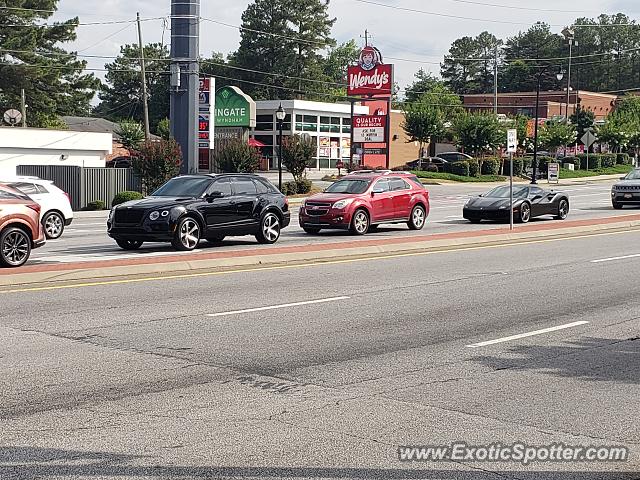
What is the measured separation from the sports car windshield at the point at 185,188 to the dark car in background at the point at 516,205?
12561 millimetres

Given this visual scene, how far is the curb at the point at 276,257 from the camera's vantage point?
16.3 meters

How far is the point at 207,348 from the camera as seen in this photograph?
A: 421 inches

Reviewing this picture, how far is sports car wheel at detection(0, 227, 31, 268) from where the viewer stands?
57.3 feet

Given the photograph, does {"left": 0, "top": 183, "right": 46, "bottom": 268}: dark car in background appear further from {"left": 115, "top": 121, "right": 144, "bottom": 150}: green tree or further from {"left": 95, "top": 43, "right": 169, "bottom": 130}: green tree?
{"left": 95, "top": 43, "right": 169, "bottom": 130}: green tree

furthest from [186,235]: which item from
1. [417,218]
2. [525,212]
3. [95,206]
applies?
[95,206]

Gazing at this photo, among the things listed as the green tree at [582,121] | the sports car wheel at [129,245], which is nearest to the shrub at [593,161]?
the green tree at [582,121]

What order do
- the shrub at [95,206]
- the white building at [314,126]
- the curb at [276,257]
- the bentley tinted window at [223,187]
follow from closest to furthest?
the curb at [276,257]
the bentley tinted window at [223,187]
the shrub at [95,206]
the white building at [314,126]

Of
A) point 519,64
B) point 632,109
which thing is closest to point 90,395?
point 632,109

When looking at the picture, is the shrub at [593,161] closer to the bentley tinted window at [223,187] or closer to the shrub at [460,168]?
the shrub at [460,168]

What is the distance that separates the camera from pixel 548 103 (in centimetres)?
11694

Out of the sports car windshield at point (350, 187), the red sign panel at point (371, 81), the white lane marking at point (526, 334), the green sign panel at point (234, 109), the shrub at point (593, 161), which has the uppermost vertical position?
the red sign panel at point (371, 81)

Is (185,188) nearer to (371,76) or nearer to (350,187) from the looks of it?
(350,187)

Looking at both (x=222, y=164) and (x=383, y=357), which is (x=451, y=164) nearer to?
(x=222, y=164)

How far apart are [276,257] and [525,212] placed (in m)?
15.2
